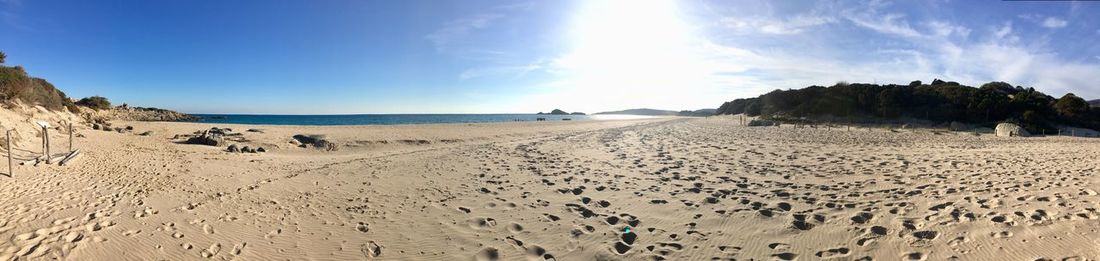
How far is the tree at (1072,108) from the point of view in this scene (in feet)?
104

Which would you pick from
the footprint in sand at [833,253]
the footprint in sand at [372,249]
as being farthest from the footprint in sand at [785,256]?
the footprint in sand at [372,249]

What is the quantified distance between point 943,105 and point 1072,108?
23.6 feet

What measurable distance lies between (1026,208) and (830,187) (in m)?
2.54

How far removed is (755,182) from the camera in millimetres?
8727

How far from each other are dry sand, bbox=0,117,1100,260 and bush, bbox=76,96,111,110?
52.2m

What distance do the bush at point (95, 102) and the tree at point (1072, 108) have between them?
8796 cm

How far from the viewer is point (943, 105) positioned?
37.7 meters

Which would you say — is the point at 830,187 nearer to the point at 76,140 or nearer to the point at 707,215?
the point at 707,215

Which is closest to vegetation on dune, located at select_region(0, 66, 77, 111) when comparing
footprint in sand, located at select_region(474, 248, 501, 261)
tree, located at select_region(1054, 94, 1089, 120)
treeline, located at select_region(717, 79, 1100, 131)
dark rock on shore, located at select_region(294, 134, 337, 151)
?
dark rock on shore, located at select_region(294, 134, 337, 151)

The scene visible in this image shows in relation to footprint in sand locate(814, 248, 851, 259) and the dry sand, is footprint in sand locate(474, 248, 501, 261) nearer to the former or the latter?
the dry sand

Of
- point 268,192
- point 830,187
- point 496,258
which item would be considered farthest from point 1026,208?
point 268,192

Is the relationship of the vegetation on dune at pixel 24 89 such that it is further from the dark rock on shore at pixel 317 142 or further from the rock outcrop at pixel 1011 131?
the rock outcrop at pixel 1011 131

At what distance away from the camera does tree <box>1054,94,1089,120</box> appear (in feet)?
104

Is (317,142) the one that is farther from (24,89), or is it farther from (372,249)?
(24,89)
